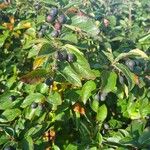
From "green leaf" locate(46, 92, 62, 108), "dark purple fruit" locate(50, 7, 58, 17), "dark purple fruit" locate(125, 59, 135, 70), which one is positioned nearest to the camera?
"green leaf" locate(46, 92, 62, 108)

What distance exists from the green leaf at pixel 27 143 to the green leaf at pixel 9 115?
0.76 ft

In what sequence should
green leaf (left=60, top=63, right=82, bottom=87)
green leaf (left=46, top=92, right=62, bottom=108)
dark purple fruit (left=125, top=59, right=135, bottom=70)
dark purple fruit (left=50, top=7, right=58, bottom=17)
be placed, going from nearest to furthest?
green leaf (left=60, top=63, right=82, bottom=87) → green leaf (left=46, top=92, right=62, bottom=108) → dark purple fruit (left=125, top=59, right=135, bottom=70) → dark purple fruit (left=50, top=7, right=58, bottom=17)

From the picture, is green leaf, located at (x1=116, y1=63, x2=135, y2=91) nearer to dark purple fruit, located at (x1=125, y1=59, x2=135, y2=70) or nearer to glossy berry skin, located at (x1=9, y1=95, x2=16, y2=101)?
dark purple fruit, located at (x1=125, y1=59, x2=135, y2=70)

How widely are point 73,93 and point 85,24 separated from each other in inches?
13.2

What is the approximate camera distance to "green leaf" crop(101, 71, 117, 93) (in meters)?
1.76

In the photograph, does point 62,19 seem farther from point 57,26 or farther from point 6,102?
point 6,102

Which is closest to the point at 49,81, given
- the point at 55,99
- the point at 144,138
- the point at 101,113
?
the point at 55,99

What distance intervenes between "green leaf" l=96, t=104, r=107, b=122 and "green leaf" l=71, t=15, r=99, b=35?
1.20ft

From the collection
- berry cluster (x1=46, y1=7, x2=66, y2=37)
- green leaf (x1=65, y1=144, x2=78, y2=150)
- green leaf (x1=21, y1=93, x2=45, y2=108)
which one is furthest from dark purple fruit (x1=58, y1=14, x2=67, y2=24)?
green leaf (x1=65, y1=144, x2=78, y2=150)

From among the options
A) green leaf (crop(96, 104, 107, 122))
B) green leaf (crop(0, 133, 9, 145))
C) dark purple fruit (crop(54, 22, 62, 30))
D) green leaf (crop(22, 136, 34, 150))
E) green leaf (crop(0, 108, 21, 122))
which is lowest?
green leaf (crop(96, 104, 107, 122))

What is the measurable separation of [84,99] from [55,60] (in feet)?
0.86

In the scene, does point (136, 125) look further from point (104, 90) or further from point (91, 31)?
point (91, 31)

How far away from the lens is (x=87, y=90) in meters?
1.83

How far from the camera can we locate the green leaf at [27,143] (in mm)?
1708
